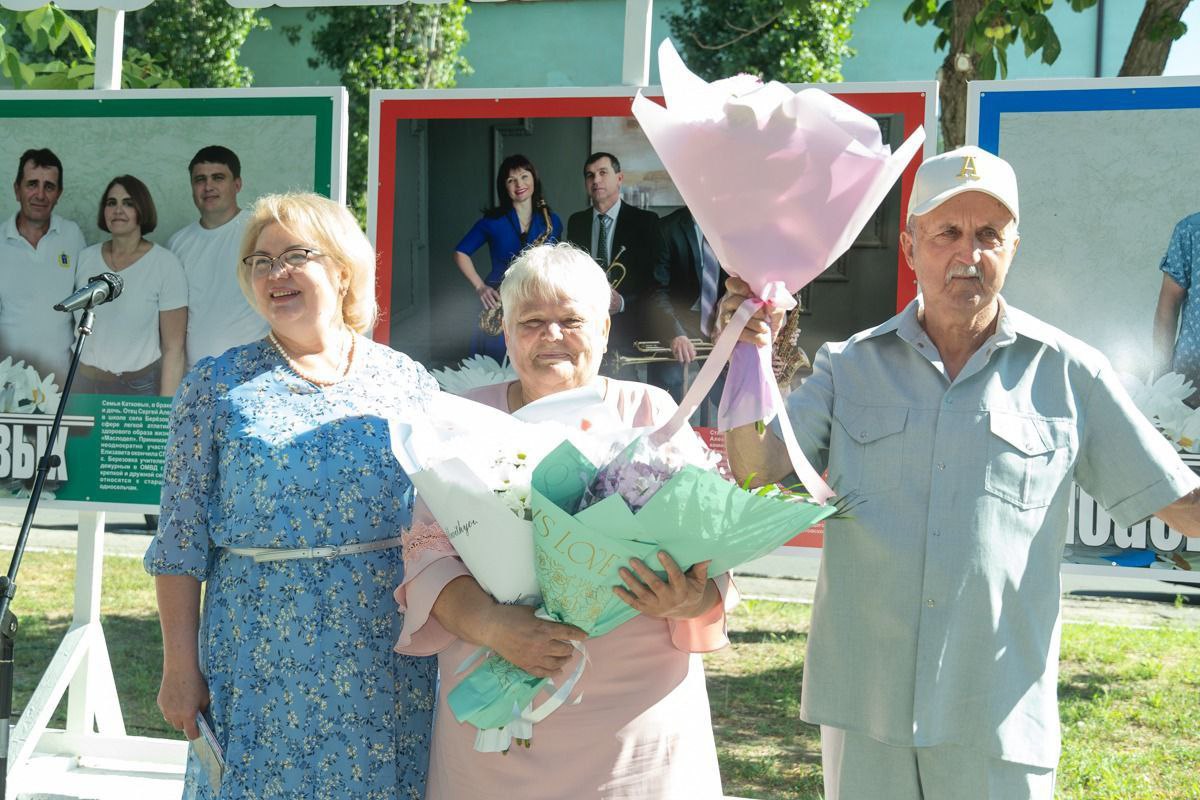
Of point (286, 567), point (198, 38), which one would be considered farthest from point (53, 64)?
point (198, 38)

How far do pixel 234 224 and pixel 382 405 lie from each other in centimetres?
201

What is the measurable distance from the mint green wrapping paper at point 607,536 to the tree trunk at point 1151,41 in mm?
3936

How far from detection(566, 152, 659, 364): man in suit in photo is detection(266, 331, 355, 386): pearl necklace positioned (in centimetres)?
142

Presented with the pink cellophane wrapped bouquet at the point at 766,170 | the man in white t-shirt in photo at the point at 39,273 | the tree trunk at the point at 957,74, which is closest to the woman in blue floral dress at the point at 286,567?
the pink cellophane wrapped bouquet at the point at 766,170

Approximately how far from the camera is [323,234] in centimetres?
254

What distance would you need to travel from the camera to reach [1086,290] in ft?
12.1

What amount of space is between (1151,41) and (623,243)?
8.84 feet

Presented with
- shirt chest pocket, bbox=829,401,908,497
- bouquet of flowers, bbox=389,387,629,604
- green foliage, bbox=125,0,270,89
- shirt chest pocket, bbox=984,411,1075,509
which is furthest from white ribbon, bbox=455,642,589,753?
green foliage, bbox=125,0,270,89

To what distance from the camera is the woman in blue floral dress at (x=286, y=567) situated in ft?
7.97

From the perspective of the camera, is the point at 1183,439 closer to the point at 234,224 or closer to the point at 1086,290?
the point at 1086,290

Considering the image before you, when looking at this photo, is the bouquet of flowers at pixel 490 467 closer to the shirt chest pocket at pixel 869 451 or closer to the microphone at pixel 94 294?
the shirt chest pocket at pixel 869 451

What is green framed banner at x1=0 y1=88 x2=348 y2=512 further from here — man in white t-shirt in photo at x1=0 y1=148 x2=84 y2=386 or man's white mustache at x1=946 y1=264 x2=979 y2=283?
man's white mustache at x1=946 y1=264 x2=979 y2=283

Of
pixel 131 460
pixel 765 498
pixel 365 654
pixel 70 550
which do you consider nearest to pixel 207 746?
pixel 365 654

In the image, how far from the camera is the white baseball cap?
2.29 m
